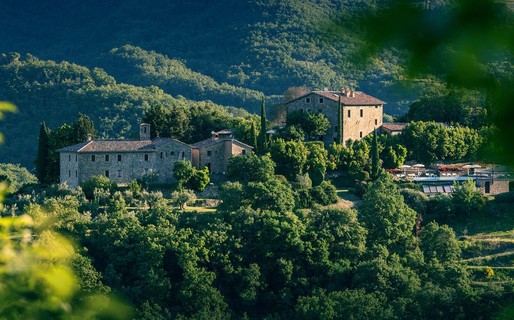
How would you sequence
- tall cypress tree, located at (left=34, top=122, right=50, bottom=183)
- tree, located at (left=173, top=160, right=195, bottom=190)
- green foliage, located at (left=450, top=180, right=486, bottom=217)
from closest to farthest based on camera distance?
tree, located at (left=173, top=160, right=195, bottom=190) → green foliage, located at (left=450, top=180, right=486, bottom=217) → tall cypress tree, located at (left=34, top=122, right=50, bottom=183)

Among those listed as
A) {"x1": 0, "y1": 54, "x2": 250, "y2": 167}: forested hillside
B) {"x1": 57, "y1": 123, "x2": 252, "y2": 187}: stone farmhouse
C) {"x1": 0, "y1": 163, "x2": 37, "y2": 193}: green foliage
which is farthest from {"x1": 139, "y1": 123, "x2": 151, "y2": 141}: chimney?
{"x1": 0, "y1": 54, "x2": 250, "y2": 167}: forested hillside

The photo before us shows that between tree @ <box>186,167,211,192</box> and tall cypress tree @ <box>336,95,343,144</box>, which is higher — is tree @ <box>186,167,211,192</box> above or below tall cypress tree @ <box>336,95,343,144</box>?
below

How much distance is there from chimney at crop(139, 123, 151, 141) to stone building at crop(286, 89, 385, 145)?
663cm

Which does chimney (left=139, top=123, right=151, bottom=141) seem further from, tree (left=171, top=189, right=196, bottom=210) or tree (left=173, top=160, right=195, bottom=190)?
tree (left=171, top=189, right=196, bottom=210)

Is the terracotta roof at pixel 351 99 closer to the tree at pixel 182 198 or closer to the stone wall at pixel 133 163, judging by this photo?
the stone wall at pixel 133 163

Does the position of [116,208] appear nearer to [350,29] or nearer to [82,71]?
[350,29]

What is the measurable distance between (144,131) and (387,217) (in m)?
10.9

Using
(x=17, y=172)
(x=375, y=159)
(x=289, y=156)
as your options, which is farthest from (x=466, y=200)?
(x=17, y=172)

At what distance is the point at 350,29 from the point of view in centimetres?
297

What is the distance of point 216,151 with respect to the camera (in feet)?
135

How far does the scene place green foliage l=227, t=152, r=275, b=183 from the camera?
4022 centimetres

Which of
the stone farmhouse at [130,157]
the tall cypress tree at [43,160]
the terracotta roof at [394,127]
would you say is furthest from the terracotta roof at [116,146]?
the terracotta roof at [394,127]

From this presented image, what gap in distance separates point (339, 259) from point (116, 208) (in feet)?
27.1

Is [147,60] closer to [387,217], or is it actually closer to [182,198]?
[182,198]
